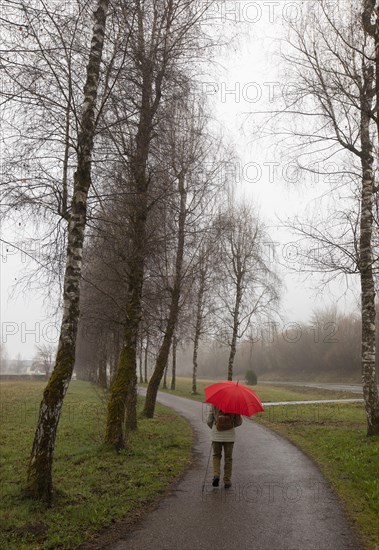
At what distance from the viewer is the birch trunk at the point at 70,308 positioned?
265 inches

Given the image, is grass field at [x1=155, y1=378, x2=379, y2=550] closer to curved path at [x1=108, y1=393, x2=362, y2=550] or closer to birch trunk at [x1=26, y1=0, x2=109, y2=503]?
curved path at [x1=108, y1=393, x2=362, y2=550]

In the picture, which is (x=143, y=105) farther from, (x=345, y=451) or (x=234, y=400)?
(x=345, y=451)

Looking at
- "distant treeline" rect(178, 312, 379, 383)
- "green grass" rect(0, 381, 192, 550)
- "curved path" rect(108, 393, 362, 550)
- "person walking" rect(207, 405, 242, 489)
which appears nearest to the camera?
"curved path" rect(108, 393, 362, 550)

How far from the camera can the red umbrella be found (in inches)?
276

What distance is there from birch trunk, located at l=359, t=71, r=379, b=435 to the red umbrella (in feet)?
17.7

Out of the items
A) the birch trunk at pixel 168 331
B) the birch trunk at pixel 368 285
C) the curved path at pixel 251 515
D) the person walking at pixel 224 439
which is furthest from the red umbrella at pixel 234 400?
the birch trunk at pixel 168 331

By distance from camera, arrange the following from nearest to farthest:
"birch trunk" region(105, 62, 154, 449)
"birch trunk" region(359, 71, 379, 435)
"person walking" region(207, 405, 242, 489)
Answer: "person walking" region(207, 405, 242, 489) → "birch trunk" region(105, 62, 154, 449) → "birch trunk" region(359, 71, 379, 435)

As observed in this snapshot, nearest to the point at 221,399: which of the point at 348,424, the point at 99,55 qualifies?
the point at 99,55

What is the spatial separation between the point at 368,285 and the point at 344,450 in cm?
410

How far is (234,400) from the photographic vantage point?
709 centimetres

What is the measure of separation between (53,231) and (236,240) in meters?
20.5

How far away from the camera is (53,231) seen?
8727mm

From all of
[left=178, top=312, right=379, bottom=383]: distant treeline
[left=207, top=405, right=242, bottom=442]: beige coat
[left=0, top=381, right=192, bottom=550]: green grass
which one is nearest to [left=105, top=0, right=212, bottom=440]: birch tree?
[left=0, top=381, right=192, bottom=550]: green grass

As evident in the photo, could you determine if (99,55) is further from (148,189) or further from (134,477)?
(134,477)
